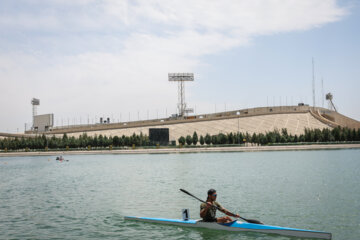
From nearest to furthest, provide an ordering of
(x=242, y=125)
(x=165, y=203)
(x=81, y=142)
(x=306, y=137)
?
1. (x=165, y=203)
2. (x=306, y=137)
3. (x=81, y=142)
4. (x=242, y=125)

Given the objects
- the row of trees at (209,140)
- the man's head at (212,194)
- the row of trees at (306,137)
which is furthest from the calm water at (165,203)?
the row of trees at (209,140)

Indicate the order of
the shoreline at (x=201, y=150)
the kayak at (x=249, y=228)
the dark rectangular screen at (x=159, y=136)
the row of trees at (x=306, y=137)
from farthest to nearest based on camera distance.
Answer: the dark rectangular screen at (x=159, y=136) → the row of trees at (x=306, y=137) → the shoreline at (x=201, y=150) → the kayak at (x=249, y=228)

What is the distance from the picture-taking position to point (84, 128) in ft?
517

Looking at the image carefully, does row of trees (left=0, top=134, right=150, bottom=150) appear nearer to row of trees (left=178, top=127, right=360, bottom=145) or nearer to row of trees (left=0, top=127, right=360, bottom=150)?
row of trees (left=0, top=127, right=360, bottom=150)

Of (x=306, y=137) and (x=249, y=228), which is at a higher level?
(x=306, y=137)

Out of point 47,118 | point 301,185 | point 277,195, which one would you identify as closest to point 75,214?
point 277,195

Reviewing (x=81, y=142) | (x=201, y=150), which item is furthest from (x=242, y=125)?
(x=81, y=142)

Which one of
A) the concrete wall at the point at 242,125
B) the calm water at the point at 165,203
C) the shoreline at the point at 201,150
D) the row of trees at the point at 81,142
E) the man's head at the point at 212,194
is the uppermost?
the concrete wall at the point at 242,125

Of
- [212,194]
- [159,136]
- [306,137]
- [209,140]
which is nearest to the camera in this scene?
[212,194]

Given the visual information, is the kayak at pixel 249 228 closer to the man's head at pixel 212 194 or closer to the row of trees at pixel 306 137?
the man's head at pixel 212 194

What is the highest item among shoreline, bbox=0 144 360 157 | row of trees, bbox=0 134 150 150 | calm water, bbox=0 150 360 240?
row of trees, bbox=0 134 150 150

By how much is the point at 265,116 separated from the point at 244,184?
127 m

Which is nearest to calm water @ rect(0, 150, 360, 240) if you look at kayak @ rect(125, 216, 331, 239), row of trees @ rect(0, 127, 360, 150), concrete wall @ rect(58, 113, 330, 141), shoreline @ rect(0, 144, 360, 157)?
kayak @ rect(125, 216, 331, 239)

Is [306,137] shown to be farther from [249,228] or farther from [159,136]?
[249,228]
